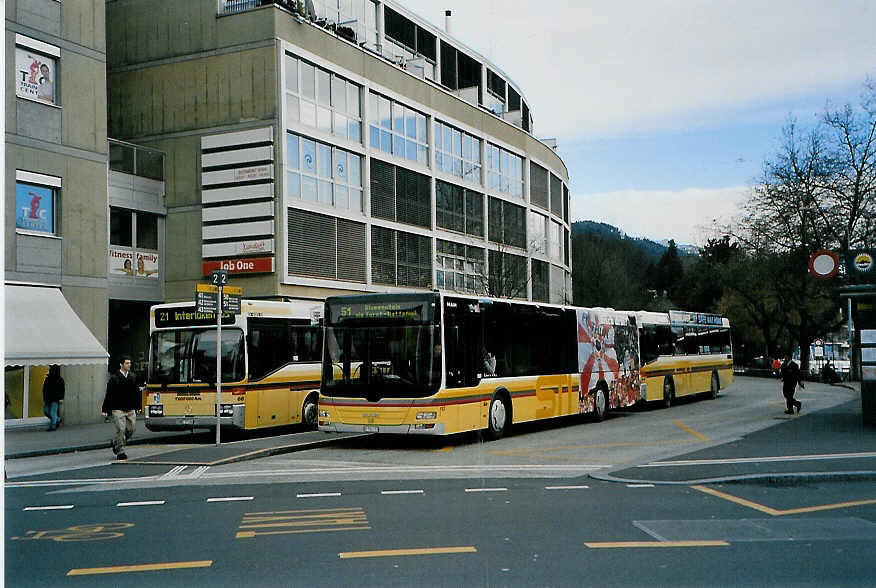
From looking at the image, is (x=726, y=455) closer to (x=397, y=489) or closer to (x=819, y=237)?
(x=397, y=489)

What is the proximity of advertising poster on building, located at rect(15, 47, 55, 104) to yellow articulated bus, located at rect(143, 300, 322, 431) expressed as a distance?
8.39m

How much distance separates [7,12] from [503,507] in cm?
2030

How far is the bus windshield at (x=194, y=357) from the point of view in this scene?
811 inches

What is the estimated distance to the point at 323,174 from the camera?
36.3 m

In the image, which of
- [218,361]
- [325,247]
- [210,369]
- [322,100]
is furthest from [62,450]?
[322,100]

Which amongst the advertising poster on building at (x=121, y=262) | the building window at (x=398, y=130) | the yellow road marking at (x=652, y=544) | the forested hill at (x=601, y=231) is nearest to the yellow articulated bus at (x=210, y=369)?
the advertising poster on building at (x=121, y=262)

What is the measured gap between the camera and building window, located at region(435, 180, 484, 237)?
147 feet

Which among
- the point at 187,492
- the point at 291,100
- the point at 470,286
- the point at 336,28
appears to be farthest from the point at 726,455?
the point at 470,286

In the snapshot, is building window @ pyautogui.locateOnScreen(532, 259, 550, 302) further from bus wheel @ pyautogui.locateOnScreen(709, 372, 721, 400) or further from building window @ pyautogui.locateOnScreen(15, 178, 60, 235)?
building window @ pyautogui.locateOnScreen(15, 178, 60, 235)

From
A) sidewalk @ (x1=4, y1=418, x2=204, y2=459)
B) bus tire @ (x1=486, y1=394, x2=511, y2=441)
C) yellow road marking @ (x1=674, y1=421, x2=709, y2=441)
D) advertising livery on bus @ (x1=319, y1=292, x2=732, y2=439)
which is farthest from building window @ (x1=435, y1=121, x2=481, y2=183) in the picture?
bus tire @ (x1=486, y1=394, x2=511, y2=441)

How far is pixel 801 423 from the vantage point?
22531 millimetres

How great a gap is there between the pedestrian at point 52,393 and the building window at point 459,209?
883 inches

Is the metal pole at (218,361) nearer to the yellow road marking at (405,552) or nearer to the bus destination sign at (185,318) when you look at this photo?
the bus destination sign at (185,318)

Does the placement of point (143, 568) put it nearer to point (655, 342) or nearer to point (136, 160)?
point (655, 342)
